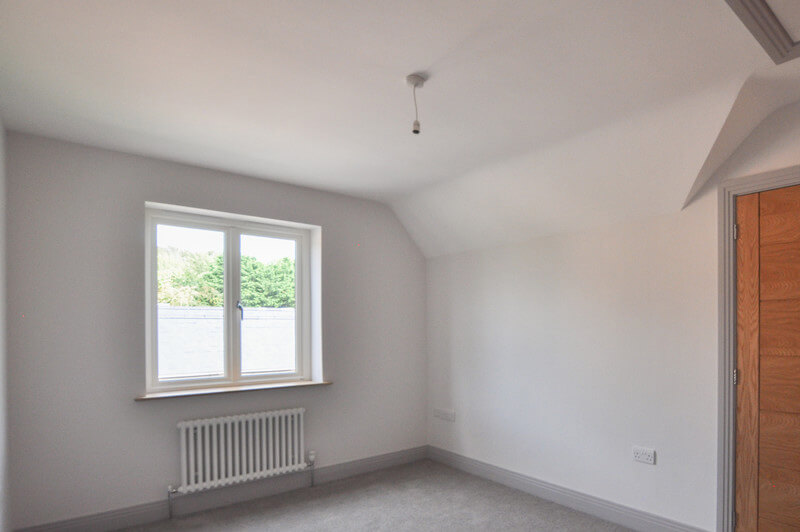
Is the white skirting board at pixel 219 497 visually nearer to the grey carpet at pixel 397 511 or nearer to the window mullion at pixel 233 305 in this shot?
the grey carpet at pixel 397 511

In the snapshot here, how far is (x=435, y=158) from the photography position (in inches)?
136

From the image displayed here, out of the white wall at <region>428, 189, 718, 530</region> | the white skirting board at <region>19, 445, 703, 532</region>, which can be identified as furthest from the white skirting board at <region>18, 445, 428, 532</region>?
the white wall at <region>428, 189, 718, 530</region>

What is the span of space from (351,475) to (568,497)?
1.81m

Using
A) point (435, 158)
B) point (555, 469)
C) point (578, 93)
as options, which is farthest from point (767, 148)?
point (555, 469)

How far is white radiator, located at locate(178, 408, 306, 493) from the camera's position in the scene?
11.2 feet

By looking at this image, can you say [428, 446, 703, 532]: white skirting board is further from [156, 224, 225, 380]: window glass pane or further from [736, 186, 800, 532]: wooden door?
[156, 224, 225, 380]: window glass pane

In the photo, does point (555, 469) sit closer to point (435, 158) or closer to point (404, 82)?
point (435, 158)

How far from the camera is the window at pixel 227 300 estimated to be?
139 inches

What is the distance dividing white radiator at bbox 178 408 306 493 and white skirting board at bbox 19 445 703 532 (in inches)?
4.3

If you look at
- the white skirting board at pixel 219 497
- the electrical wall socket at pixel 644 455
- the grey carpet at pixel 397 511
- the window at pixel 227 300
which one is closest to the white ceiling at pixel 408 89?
the window at pixel 227 300

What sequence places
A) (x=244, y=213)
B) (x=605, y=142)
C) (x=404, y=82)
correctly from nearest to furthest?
(x=404, y=82) < (x=605, y=142) < (x=244, y=213)

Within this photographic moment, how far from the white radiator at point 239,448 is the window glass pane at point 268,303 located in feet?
1.42

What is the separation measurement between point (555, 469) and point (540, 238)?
5.85ft

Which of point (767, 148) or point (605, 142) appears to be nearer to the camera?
point (767, 148)
